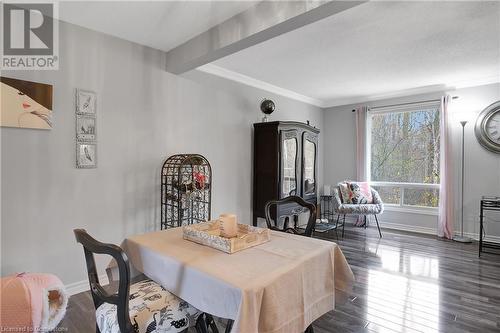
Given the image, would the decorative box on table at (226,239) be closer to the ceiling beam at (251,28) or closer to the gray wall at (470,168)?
the ceiling beam at (251,28)

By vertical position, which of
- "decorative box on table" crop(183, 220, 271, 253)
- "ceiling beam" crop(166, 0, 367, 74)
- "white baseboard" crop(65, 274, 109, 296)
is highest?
"ceiling beam" crop(166, 0, 367, 74)

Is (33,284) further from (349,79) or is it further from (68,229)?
(349,79)

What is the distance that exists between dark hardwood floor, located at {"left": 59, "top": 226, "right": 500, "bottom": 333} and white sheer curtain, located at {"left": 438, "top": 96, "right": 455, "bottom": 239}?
47 cm

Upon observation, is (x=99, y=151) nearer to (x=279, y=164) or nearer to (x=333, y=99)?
(x=279, y=164)

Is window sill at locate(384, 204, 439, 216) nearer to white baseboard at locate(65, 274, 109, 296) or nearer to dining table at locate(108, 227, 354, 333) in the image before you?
dining table at locate(108, 227, 354, 333)

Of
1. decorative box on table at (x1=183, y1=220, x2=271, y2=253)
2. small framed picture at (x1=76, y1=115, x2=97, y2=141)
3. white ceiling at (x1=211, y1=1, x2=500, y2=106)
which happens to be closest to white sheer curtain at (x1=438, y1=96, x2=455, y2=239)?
white ceiling at (x1=211, y1=1, x2=500, y2=106)

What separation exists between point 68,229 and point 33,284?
78cm

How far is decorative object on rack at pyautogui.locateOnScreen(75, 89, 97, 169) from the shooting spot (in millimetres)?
2494

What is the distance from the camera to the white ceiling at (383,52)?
2367 millimetres

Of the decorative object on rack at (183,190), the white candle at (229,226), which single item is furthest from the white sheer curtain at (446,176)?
the white candle at (229,226)

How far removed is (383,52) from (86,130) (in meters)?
3.11

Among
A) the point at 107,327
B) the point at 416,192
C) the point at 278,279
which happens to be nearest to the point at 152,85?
the point at 107,327

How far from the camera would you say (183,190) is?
112 inches

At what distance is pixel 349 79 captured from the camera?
13.6ft
